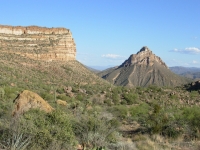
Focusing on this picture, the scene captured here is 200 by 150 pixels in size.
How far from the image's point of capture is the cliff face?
180 feet

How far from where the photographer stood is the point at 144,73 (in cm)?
12612

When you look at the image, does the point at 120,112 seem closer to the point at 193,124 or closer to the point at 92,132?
the point at 193,124

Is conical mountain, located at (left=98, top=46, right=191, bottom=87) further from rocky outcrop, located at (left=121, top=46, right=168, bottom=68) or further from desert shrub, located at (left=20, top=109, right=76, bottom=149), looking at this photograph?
desert shrub, located at (left=20, top=109, right=76, bottom=149)

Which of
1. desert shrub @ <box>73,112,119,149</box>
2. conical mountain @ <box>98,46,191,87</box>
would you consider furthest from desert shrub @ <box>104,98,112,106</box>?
conical mountain @ <box>98,46,191,87</box>

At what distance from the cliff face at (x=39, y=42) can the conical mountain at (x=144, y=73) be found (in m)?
47.7

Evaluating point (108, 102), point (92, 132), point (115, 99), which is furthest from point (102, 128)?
point (115, 99)

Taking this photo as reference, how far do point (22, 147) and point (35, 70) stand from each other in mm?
42008

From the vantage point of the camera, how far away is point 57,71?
173 ft

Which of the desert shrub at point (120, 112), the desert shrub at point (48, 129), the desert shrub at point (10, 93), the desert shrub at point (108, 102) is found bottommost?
the desert shrub at point (108, 102)

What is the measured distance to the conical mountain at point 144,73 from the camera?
115188 millimetres

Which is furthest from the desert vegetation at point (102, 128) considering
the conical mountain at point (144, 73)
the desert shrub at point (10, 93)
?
the conical mountain at point (144, 73)

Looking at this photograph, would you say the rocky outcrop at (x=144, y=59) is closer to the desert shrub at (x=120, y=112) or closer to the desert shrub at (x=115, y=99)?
the desert shrub at (x=115, y=99)

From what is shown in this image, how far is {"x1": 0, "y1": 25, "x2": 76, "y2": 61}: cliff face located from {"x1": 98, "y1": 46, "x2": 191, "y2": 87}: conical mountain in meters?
47.7

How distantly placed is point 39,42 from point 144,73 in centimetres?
7360
